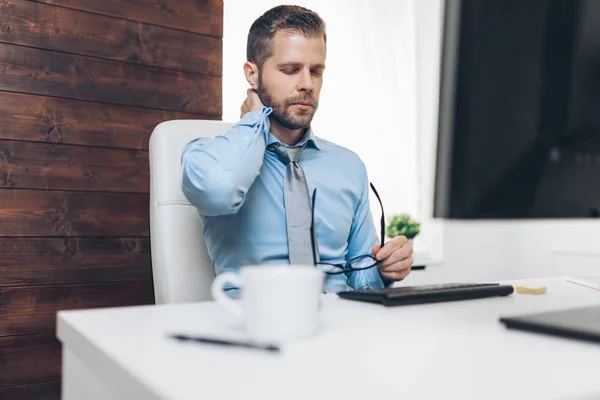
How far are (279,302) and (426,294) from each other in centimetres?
35

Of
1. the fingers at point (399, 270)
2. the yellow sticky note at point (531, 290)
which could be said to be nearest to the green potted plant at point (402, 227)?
the fingers at point (399, 270)

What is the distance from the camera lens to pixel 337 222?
1.48 m

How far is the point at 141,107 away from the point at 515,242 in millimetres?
2394

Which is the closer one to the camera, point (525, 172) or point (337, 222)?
point (525, 172)

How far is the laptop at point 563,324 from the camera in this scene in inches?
24.3

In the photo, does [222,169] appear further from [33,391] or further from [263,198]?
[33,391]

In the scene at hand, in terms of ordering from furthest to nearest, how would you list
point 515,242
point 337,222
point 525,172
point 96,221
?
1. point 515,242
2. point 96,221
3. point 337,222
4. point 525,172

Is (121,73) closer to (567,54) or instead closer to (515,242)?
(567,54)

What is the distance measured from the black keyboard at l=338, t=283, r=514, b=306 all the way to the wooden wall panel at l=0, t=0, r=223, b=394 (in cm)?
142

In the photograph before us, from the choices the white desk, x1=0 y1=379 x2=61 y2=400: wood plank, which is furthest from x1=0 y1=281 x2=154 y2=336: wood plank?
the white desk

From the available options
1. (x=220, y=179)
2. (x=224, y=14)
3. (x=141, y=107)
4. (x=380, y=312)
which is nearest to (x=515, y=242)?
(x=224, y=14)

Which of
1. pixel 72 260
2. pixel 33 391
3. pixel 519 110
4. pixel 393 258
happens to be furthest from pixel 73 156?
pixel 519 110

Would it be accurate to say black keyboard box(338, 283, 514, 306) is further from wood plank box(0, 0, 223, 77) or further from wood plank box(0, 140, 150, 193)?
wood plank box(0, 0, 223, 77)

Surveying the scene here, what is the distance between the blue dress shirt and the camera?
1245 millimetres
